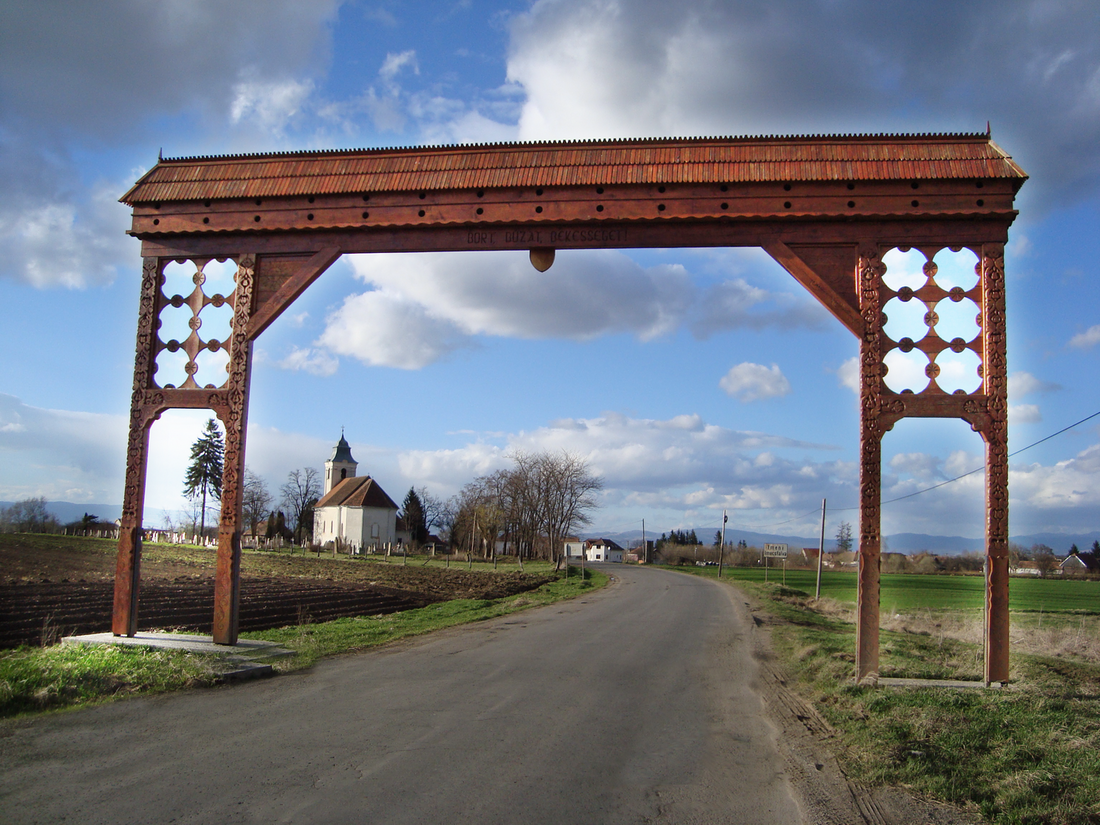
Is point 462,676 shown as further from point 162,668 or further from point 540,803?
point 540,803

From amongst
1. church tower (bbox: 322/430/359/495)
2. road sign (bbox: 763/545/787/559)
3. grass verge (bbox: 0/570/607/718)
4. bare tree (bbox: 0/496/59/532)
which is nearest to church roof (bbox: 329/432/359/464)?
church tower (bbox: 322/430/359/495)

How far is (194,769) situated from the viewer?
17.2ft

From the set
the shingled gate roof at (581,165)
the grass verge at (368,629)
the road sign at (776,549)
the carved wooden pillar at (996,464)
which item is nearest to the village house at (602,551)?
the road sign at (776,549)

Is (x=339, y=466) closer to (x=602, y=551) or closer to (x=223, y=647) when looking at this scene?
(x=602, y=551)

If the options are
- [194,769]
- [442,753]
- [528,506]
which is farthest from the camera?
[528,506]

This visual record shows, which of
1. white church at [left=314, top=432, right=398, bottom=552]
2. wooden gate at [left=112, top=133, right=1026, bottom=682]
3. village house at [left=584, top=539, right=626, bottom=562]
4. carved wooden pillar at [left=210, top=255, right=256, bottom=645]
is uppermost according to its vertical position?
wooden gate at [left=112, top=133, right=1026, bottom=682]

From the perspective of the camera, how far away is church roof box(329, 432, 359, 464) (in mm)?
92188

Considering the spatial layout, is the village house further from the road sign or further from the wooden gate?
the wooden gate

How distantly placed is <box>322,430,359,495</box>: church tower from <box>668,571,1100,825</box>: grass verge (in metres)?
85.1

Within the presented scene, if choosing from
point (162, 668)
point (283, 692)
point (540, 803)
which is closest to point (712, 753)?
point (540, 803)

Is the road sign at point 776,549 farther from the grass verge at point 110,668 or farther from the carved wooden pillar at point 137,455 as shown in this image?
the carved wooden pillar at point 137,455

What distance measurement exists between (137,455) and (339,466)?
83325 mm

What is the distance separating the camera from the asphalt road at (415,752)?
464cm

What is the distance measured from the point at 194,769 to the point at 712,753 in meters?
4.04
